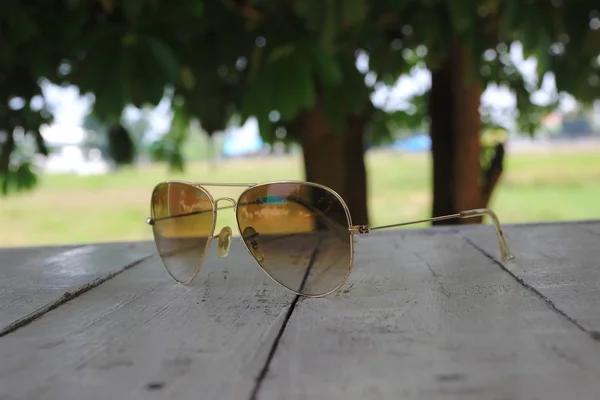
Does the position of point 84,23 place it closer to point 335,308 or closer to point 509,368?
point 335,308

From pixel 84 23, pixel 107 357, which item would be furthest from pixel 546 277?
pixel 84 23

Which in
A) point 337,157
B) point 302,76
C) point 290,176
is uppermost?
point 302,76

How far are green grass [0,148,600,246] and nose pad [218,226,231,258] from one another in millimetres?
2811

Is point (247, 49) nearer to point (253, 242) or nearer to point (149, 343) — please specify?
point (253, 242)

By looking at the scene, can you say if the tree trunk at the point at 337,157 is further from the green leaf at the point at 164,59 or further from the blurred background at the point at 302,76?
the green leaf at the point at 164,59

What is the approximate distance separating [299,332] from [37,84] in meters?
1.25

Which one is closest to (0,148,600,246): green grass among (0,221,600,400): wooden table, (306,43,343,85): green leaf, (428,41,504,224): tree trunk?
(428,41,504,224): tree trunk

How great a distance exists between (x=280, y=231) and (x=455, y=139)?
4.35ft

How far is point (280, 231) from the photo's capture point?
26.6 inches

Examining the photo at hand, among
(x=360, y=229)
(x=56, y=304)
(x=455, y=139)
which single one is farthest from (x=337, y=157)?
(x=56, y=304)

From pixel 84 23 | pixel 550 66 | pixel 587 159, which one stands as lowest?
pixel 587 159

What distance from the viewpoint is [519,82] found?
6.61 feet

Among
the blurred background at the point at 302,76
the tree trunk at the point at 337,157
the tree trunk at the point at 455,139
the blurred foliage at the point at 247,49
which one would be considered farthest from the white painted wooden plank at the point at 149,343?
the tree trunk at the point at 455,139

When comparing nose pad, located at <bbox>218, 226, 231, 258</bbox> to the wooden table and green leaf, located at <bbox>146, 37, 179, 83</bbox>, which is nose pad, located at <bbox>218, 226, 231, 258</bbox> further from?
green leaf, located at <bbox>146, 37, 179, 83</bbox>
